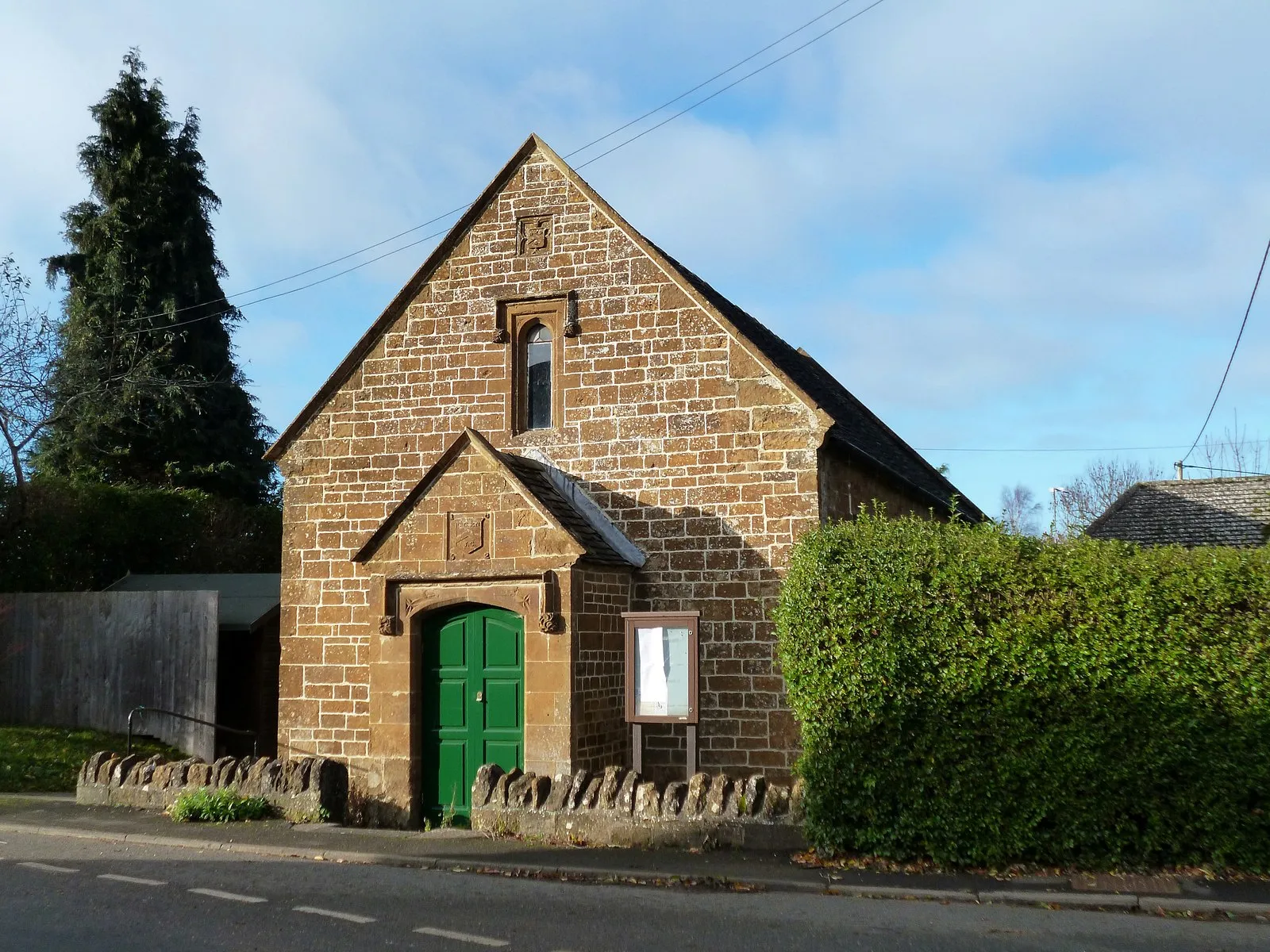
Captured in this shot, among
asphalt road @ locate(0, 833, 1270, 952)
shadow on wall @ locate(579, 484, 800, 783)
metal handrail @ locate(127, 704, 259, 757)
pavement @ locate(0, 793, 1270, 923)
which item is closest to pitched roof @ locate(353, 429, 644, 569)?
shadow on wall @ locate(579, 484, 800, 783)

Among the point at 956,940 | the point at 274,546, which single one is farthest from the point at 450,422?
the point at 274,546

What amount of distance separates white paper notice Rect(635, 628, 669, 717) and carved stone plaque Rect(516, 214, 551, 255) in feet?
19.1

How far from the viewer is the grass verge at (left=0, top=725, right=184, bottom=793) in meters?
15.1

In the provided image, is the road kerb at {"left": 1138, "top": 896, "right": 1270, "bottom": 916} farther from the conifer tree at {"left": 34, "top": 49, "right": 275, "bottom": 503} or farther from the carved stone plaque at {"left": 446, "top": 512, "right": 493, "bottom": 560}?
the conifer tree at {"left": 34, "top": 49, "right": 275, "bottom": 503}

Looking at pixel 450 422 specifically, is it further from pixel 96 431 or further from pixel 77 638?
pixel 96 431

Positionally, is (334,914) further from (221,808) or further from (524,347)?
(524,347)

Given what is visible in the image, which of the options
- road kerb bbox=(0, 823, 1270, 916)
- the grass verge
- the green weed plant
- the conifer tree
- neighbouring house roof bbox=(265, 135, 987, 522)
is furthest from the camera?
the conifer tree

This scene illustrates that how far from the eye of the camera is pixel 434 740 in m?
13.2

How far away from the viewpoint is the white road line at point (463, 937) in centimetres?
712

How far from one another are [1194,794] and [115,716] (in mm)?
14806

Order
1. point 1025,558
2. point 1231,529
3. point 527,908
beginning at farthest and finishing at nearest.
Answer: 1. point 1231,529
2. point 1025,558
3. point 527,908

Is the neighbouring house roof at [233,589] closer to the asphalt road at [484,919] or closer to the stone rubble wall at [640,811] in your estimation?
the stone rubble wall at [640,811]

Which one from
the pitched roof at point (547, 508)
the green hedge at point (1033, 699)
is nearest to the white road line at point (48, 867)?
the pitched roof at point (547, 508)

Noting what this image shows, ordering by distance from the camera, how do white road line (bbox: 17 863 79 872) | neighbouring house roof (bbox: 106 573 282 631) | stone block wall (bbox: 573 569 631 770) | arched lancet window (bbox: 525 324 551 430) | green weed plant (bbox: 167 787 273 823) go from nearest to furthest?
1. white road line (bbox: 17 863 79 872)
2. green weed plant (bbox: 167 787 273 823)
3. stone block wall (bbox: 573 569 631 770)
4. arched lancet window (bbox: 525 324 551 430)
5. neighbouring house roof (bbox: 106 573 282 631)
